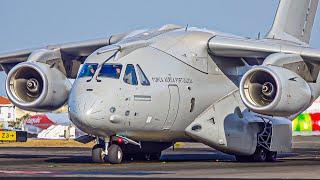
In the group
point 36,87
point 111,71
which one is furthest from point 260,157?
point 36,87

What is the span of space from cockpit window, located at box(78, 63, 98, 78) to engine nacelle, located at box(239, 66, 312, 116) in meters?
4.51

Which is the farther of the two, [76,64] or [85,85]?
[76,64]

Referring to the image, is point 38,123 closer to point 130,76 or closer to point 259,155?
point 259,155

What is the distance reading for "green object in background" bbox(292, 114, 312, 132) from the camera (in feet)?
261

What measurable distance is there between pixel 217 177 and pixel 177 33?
10.1m

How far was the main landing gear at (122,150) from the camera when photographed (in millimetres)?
28500

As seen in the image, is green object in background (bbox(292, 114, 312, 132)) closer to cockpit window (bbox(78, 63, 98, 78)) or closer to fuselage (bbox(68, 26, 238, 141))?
fuselage (bbox(68, 26, 238, 141))

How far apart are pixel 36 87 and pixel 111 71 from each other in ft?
12.3

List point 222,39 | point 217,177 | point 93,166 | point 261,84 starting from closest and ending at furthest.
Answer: point 217,177 < point 93,166 < point 261,84 < point 222,39

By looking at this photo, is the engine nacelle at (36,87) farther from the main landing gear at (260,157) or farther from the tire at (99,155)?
the main landing gear at (260,157)

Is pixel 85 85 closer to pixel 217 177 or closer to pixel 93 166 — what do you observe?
pixel 93 166

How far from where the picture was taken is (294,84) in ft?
92.3

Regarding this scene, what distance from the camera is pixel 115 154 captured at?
28.4 m

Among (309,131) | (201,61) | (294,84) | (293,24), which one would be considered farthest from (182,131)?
(309,131)
